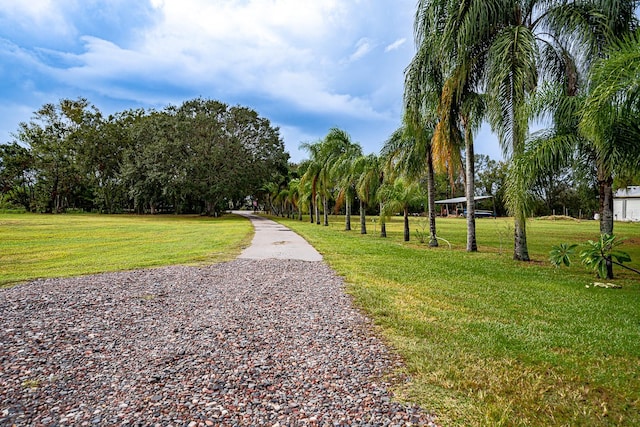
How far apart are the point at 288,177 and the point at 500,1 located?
3660 cm

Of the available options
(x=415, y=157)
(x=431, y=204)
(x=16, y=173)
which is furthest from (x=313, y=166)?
(x=16, y=173)

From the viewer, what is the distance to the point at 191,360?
3.36 m

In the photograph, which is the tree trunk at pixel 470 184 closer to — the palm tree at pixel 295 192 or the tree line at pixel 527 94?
the tree line at pixel 527 94

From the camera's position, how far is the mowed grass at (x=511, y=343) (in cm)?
258

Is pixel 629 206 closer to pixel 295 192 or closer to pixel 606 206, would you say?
pixel 295 192

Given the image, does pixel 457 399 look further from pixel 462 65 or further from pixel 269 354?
pixel 462 65

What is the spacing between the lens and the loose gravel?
250 centimetres

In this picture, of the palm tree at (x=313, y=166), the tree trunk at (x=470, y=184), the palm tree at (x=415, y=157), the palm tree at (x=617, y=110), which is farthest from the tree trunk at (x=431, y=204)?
the palm tree at (x=313, y=166)

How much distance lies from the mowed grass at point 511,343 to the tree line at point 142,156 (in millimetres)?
36240

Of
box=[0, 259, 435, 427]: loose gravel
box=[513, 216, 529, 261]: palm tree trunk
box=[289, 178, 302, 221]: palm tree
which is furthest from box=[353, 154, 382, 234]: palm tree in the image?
box=[289, 178, 302, 221]: palm tree

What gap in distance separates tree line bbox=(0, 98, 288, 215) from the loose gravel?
3598 centimetres

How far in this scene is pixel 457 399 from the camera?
2666mm

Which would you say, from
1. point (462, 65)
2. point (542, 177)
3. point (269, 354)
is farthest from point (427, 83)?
point (269, 354)

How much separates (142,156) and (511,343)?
151 ft
